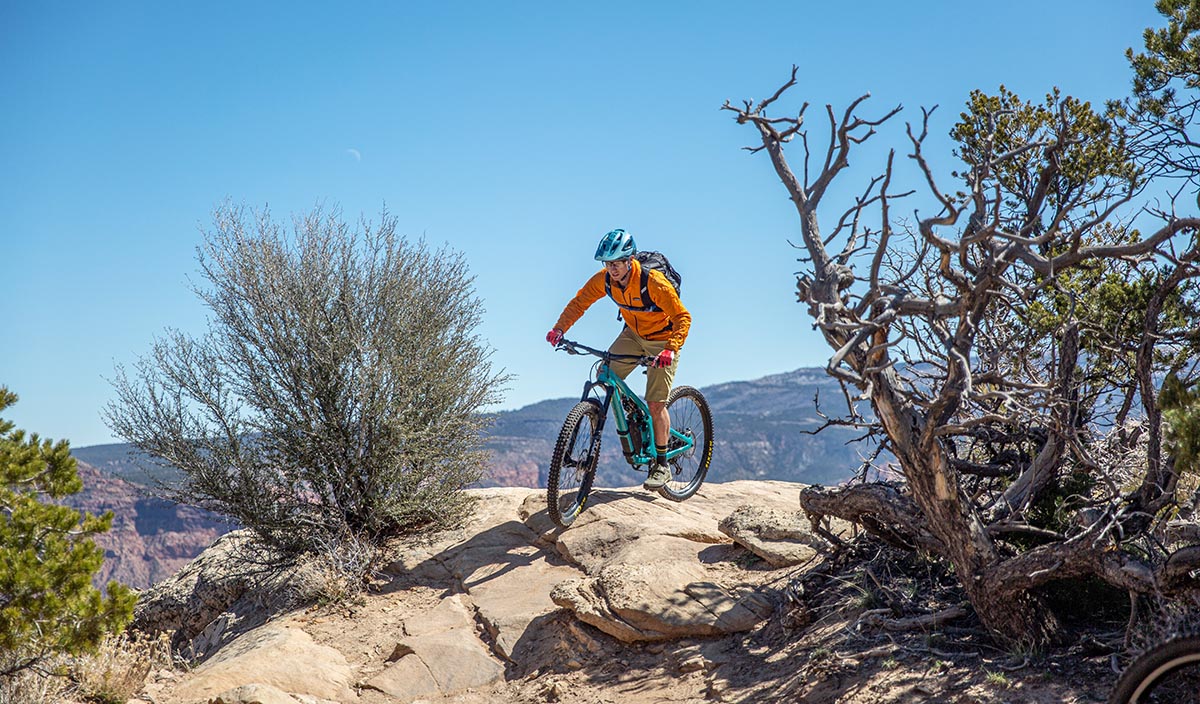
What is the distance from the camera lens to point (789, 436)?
2699 inches

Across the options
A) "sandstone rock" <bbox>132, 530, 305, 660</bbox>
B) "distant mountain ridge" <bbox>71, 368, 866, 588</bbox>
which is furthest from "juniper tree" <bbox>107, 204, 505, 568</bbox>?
"distant mountain ridge" <bbox>71, 368, 866, 588</bbox>

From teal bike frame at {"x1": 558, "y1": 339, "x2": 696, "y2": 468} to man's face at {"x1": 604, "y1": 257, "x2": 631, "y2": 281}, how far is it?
2.23 feet

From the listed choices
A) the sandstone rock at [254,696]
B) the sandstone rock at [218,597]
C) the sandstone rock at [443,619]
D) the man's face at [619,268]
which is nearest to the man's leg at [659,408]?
the man's face at [619,268]

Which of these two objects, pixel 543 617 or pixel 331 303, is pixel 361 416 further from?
pixel 543 617

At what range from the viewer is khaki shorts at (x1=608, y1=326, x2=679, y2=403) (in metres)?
8.26

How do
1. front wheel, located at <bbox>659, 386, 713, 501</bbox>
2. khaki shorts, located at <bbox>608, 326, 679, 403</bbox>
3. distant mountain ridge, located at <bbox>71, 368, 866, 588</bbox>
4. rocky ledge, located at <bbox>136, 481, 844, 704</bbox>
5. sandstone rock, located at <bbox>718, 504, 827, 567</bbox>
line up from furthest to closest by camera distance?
distant mountain ridge, located at <bbox>71, 368, 866, 588</bbox> < front wheel, located at <bbox>659, 386, 713, 501</bbox> < khaki shorts, located at <bbox>608, 326, 679, 403</bbox> < sandstone rock, located at <bbox>718, 504, 827, 567</bbox> < rocky ledge, located at <bbox>136, 481, 844, 704</bbox>

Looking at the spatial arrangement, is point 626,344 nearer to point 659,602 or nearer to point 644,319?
point 644,319

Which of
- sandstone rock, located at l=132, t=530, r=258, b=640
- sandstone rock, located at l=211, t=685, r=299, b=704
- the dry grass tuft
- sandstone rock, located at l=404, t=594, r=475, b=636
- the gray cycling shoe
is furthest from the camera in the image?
sandstone rock, located at l=132, t=530, r=258, b=640

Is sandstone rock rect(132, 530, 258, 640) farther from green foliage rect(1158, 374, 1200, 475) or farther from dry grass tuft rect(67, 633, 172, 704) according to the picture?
green foliage rect(1158, 374, 1200, 475)

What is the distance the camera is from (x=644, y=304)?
8148 mm

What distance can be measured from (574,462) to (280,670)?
113 inches

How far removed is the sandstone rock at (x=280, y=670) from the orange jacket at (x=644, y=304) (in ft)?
10.9

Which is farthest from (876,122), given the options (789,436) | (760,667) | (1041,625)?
(789,436)

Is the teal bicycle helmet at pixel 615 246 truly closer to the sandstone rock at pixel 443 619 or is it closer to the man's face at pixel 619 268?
the man's face at pixel 619 268
